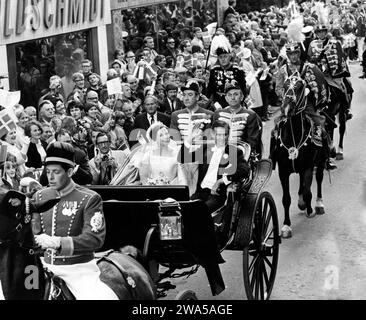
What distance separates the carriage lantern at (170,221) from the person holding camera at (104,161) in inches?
121

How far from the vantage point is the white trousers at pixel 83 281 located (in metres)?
5.80

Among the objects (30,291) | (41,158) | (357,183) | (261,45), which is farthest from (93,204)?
(261,45)

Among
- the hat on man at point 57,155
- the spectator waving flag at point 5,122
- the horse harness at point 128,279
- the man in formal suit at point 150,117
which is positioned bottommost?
the horse harness at point 128,279

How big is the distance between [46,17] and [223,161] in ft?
26.4

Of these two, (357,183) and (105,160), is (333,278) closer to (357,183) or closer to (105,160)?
(105,160)

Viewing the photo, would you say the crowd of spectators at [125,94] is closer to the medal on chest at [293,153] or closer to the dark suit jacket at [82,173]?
the dark suit jacket at [82,173]

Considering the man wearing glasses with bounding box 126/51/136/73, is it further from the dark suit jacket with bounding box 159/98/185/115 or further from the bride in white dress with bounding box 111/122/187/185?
the bride in white dress with bounding box 111/122/187/185

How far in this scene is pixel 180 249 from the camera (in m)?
7.21

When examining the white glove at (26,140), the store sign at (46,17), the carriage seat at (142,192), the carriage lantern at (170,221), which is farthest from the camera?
the store sign at (46,17)

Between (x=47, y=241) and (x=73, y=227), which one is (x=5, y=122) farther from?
(x=47, y=241)

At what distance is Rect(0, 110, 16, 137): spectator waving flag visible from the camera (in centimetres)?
956

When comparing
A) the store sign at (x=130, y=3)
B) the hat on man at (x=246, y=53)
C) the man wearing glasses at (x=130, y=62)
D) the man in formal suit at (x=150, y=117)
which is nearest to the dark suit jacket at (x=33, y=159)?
the man in formal suit at (x=150, y=117)

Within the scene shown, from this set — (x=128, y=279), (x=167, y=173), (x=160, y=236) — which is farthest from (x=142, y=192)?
(x=128, y=279)
